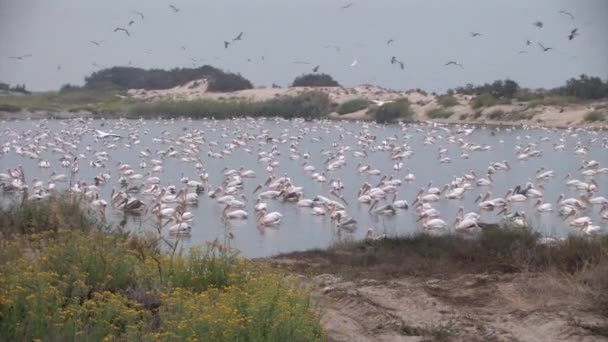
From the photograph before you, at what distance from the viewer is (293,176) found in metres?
24.0

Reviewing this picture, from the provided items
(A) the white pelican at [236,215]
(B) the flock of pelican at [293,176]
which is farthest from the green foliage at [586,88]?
(A) the white pelican at [236,215]

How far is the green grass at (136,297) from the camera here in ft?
17.7

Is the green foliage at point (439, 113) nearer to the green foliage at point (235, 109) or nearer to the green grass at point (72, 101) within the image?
the green foliage at point (235, 109)

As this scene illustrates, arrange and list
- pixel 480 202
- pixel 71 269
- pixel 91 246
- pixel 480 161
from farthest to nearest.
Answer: pixel 480 161 < pixel 480 202 < pixel 91 246 < pixel 71 269

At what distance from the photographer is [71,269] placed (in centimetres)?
648

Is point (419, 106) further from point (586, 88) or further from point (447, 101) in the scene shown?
point (586, 88)

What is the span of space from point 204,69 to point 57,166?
43.4m

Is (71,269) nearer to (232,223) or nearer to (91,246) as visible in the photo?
(91,246)

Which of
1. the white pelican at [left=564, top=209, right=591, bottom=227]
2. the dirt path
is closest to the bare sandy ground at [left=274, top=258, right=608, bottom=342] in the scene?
the dirt path

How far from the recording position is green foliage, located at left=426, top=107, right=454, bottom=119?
49469 millimetres

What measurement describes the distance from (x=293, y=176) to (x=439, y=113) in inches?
1086

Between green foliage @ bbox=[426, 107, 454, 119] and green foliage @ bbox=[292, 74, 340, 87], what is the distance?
18.2 meters

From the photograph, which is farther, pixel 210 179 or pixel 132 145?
pixel 132 145

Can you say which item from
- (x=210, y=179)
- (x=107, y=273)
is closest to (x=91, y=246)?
(x=107, y=273)
